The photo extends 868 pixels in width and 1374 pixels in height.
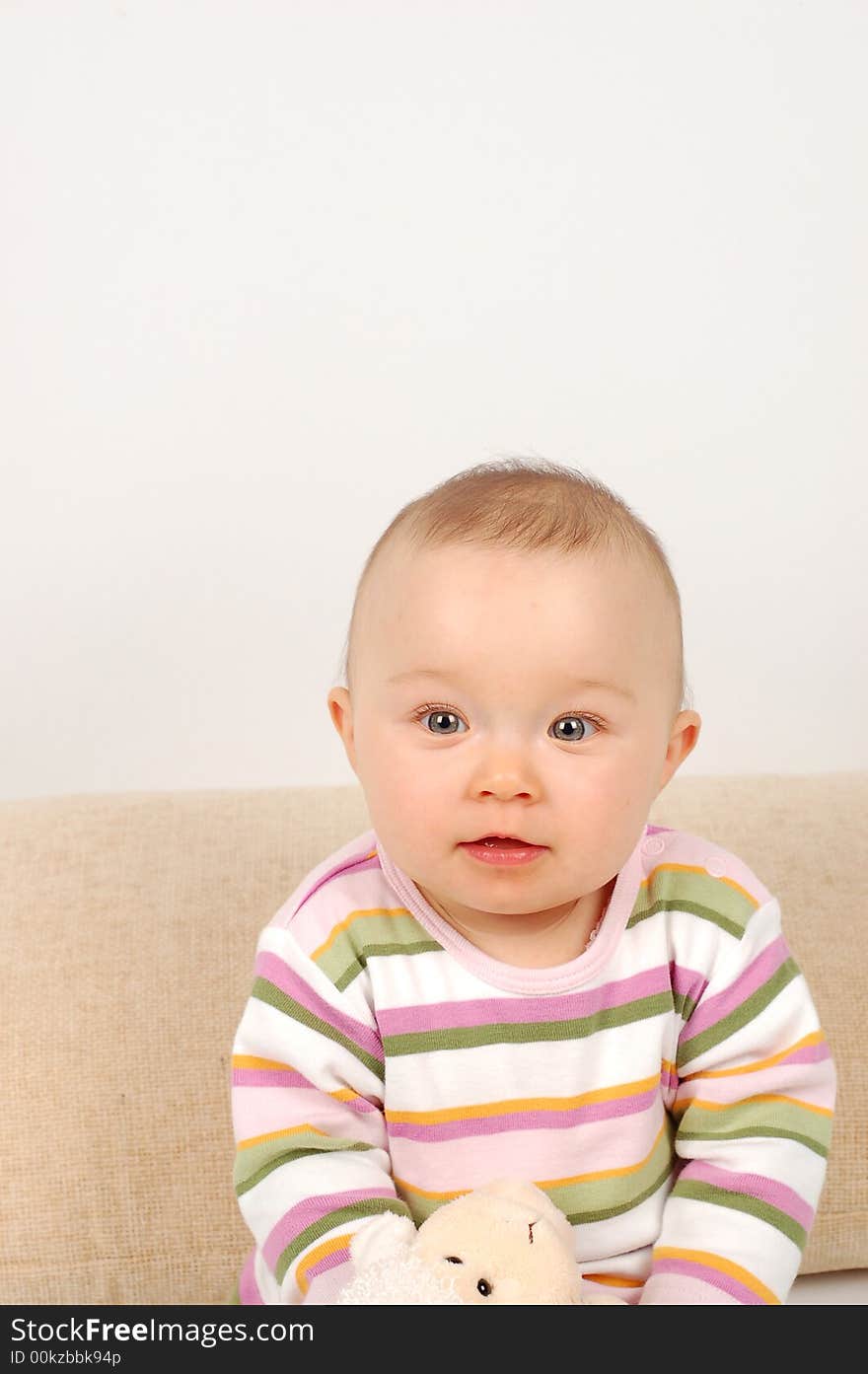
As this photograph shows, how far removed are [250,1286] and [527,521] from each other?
0.62m

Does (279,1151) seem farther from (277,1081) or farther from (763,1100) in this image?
(763,1100)

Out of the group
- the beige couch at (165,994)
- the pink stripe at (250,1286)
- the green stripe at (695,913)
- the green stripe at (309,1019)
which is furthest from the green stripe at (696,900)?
the beige couch at (165,994)

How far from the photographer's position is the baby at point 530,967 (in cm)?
115

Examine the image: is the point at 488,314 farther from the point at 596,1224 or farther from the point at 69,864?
the point at 596,1224

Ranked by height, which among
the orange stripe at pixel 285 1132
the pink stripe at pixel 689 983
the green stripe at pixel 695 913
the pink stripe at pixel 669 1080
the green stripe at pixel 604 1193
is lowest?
the green stripe at pixel 604 1193

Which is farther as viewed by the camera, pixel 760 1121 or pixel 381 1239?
pixel 760 1121

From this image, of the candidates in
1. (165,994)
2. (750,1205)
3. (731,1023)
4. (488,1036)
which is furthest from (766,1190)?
(165,994)

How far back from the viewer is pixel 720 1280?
1.19 metres

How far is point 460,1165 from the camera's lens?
48.4 inches

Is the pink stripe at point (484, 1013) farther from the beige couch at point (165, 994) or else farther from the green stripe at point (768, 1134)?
the beige couch at point (165, 994)

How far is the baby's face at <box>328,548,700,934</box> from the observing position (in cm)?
114

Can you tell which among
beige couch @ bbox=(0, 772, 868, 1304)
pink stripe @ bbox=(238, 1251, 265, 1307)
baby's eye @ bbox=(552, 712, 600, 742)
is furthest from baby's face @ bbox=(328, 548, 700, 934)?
beige couch @ bbox=(0, 772, 868, 1304)

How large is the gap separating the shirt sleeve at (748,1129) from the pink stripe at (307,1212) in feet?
0.70
